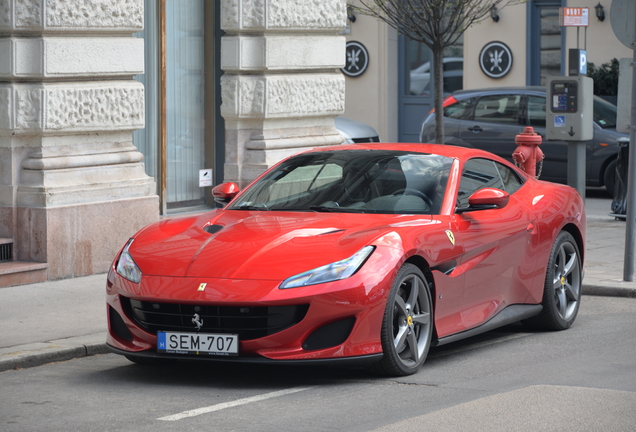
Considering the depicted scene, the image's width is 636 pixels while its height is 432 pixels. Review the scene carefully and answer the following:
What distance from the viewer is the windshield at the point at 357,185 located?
709 cm

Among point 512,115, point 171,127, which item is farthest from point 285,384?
point 512,115

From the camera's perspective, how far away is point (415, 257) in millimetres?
6559

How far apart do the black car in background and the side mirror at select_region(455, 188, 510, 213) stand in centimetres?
1070

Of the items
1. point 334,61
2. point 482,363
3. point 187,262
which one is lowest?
point 482,363

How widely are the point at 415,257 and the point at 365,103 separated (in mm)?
18451

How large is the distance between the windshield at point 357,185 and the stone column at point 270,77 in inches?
192

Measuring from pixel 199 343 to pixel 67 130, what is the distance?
4622 mm

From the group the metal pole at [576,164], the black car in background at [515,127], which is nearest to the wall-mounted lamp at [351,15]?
the black car in background at [515,127]

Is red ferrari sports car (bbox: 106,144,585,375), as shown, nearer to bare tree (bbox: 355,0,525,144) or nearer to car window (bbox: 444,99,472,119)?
bare tree (bbox: 355,0,525,144)

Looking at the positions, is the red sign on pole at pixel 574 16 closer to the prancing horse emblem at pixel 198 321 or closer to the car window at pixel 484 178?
the car window at pixel 484 178

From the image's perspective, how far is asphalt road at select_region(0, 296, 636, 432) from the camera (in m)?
5.42

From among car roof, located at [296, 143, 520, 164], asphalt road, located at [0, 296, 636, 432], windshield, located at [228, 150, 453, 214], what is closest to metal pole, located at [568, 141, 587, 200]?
car roof, located at [296, 143, 520, 164]

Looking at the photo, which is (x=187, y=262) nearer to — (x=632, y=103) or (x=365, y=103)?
(x=632, y=103)

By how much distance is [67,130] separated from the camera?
1020 centimetres
